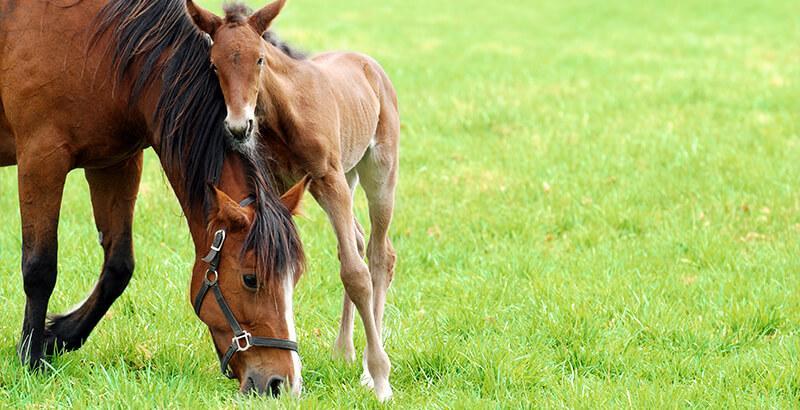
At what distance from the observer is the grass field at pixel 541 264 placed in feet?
14.5

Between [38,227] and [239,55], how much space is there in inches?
50.8

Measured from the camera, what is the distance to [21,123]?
449 cm

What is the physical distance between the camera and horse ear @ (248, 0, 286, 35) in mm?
4113

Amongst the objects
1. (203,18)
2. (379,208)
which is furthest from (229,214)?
(379,208)

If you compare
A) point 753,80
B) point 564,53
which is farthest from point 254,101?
point 564,53

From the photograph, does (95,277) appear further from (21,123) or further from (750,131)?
(750,131)

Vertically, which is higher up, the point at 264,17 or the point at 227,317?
the point at 264,17

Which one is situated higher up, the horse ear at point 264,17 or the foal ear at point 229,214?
the horse ear at point 264,17

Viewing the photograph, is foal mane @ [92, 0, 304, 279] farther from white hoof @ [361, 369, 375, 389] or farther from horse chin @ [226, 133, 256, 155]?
white hoof @ [361, 369, 375, 389]

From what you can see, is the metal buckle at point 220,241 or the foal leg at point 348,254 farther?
the foal leg at point 348,254

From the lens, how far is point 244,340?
3.97 metres

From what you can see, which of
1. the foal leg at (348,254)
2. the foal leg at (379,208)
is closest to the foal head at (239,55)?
the foal leg at (348,254)

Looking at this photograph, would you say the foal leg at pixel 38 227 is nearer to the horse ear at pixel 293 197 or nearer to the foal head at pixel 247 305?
the foal head at pixel 247 305

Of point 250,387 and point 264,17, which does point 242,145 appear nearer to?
point 264,17
